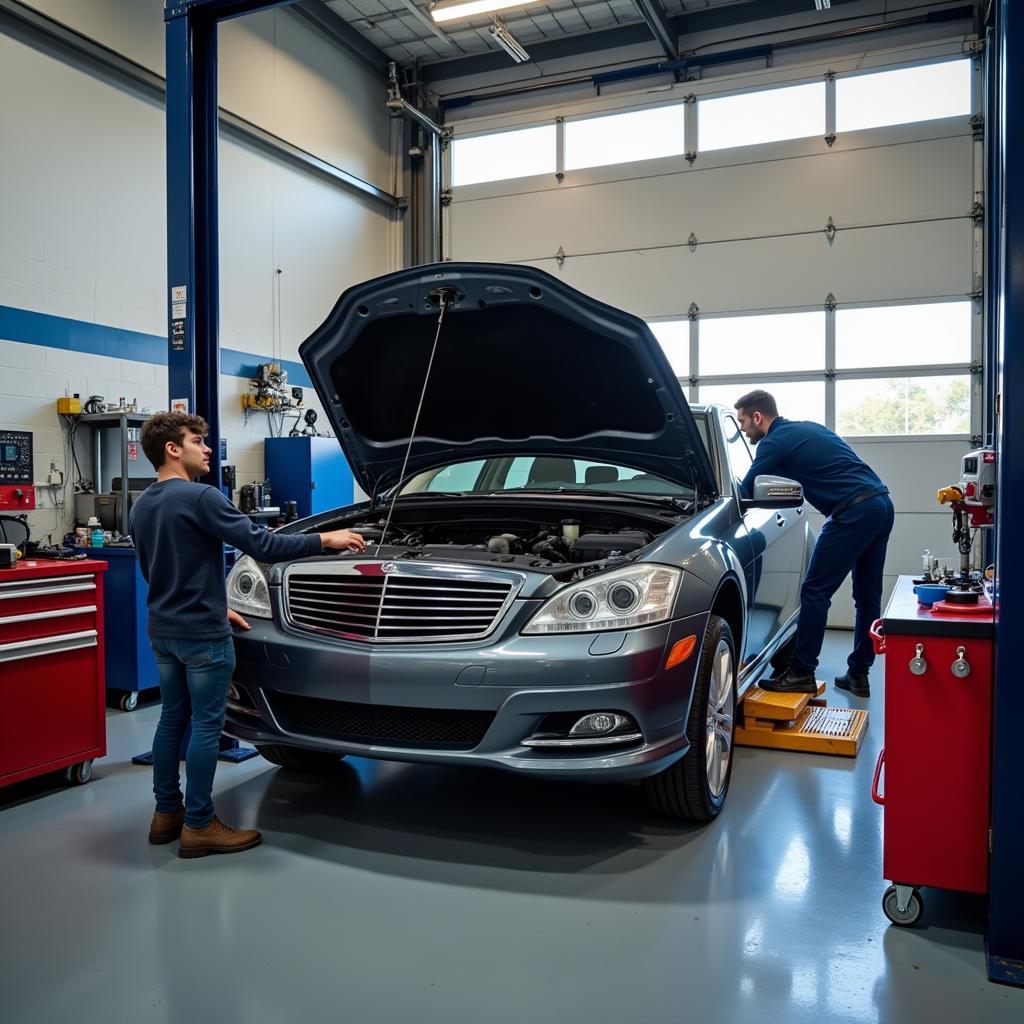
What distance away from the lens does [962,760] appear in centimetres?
223

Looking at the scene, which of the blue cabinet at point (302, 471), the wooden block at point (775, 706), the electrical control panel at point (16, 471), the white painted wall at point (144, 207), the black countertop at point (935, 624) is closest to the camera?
the black countertop at point (935, 624)

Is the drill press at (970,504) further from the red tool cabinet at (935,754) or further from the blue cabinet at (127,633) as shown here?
the blue cabinet at (127,633)

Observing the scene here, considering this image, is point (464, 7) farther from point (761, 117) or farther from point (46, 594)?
point (46, 594)

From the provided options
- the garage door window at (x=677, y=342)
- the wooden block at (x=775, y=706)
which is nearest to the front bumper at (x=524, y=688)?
the wooden block at (x=775, y=706)

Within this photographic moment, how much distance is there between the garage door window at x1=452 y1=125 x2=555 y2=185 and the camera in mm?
8938

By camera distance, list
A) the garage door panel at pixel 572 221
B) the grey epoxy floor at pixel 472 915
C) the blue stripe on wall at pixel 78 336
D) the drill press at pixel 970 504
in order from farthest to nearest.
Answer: the garage door panel at pixel 572 221
the blue stripe on wall at pixel 78 336
the drill press at pixel 970 504
the grey epoxy floor at pixel 472 915

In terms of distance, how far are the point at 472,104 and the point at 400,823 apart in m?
8.26

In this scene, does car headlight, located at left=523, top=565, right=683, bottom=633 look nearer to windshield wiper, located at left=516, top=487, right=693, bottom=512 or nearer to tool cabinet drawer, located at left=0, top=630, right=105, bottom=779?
windshield wiper, located at left=516, top=487, right=693, bottom=512

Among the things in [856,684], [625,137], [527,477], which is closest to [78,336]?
[527,477]

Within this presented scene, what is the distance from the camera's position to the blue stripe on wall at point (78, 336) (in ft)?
17.8

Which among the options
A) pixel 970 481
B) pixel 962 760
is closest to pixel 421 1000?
pixel 962 760

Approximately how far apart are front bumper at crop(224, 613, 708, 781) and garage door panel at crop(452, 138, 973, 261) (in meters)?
6.31

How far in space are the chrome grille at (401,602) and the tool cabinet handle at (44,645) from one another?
1.12 m

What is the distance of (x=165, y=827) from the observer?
2.83 metres
